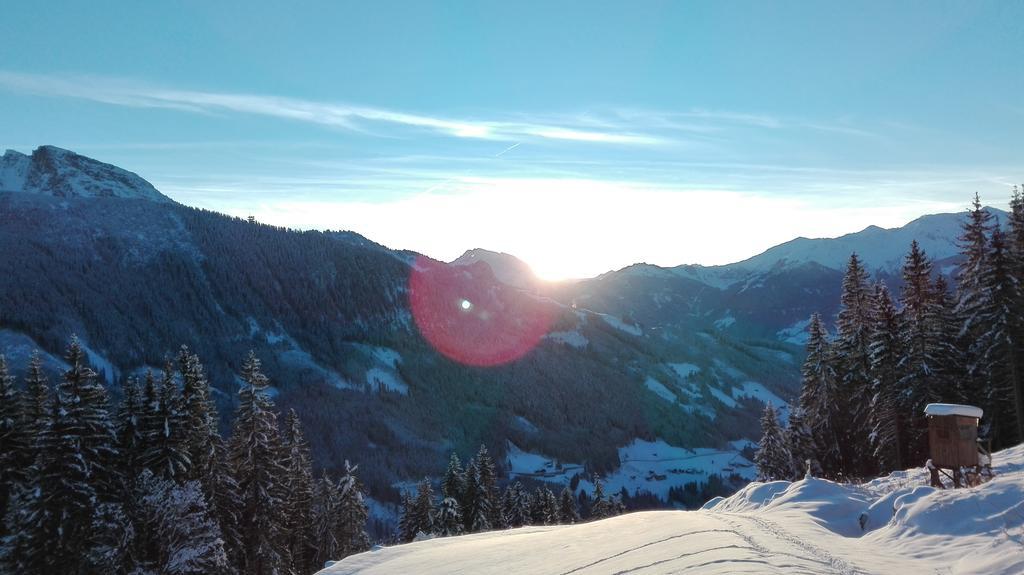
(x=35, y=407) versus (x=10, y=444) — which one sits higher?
(x=35, y=407)

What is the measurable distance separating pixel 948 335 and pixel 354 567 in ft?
114

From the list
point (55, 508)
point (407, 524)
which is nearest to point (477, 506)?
point (407, 524)

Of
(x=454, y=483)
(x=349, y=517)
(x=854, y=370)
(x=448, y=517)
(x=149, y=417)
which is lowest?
(x=448, y=517)

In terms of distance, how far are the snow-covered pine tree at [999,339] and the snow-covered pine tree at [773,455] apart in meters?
12.2

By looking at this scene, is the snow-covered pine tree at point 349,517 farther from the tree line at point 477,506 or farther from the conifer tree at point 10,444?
the conifer tree at point 10,444

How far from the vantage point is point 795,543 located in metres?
12.4

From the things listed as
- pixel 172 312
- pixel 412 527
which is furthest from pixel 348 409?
pixel 412 527

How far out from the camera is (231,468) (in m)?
32.5

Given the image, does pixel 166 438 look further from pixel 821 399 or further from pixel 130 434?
pixel 821 399

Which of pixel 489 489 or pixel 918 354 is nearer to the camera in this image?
pixel 918 354

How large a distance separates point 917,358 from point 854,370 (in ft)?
22.9

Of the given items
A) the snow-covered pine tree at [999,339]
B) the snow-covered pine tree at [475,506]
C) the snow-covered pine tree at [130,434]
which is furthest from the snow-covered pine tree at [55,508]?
the snow-covered pine tree at [999,339]

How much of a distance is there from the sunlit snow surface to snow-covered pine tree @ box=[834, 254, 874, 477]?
25001 millimetres

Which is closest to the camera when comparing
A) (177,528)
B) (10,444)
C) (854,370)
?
(10,444)
